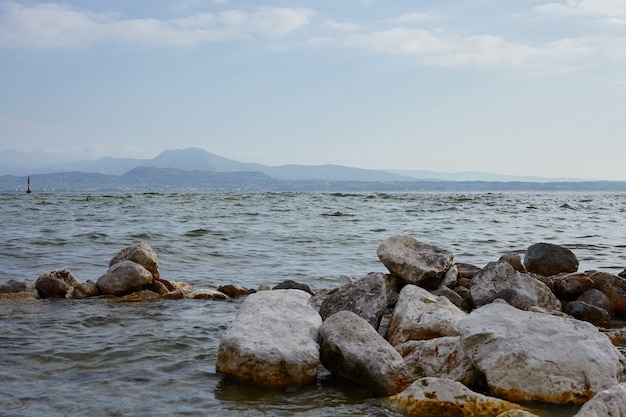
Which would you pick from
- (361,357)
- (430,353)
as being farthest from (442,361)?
(361,357)

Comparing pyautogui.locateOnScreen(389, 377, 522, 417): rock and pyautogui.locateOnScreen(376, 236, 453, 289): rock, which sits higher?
pyautogui.locateOnScreen(376, 236, 453, 289): rock

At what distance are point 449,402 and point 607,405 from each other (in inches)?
48.0

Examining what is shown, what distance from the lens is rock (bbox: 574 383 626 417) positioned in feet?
13.7

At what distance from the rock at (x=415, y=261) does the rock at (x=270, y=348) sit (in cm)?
313

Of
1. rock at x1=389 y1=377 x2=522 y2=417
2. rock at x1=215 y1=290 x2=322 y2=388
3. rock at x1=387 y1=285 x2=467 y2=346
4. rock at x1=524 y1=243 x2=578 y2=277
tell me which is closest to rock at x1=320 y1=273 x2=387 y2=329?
rock at x1=387 y1=285 x2=467 y2=346

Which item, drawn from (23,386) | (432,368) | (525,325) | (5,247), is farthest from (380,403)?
(5,247)

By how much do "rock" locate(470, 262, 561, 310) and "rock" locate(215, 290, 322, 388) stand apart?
318 cm

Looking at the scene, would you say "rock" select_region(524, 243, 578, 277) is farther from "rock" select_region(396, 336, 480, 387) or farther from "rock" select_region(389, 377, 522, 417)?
"rock" select_region(389, 377, 522, 417)

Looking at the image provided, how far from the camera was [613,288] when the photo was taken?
9344mm

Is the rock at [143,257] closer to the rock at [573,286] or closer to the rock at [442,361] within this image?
the rock at [442,361]

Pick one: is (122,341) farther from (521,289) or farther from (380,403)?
(521,289)

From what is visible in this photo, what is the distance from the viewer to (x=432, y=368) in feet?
19.3

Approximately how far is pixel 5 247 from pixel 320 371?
519 inches

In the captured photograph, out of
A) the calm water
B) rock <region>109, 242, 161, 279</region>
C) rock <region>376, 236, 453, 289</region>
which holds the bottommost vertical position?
the calm water
